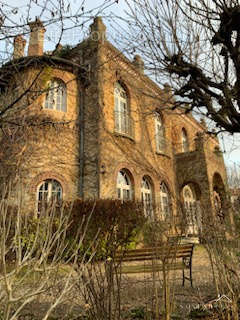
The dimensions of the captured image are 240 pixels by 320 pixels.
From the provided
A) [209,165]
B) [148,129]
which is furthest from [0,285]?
[209,165]

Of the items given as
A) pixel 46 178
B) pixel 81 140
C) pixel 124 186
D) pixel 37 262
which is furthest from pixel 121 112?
pixel 37 262

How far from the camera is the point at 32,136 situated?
425 inches

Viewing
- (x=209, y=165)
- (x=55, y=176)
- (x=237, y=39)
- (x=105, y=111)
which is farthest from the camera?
(x=209, y=165)

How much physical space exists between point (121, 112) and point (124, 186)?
3950 millimetres

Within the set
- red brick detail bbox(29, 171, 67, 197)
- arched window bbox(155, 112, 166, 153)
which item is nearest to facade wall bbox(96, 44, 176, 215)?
arched window bbox(155, 112, 166, 153)

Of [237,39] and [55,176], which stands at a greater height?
[237,39]

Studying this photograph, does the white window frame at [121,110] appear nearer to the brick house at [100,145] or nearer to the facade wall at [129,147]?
the brick house at [100,145]

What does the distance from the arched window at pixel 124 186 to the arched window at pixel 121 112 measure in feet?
7.21

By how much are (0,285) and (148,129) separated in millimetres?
13755

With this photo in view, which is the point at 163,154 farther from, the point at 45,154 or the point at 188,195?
the point at 45,154

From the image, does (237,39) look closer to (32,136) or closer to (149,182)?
(32,136)

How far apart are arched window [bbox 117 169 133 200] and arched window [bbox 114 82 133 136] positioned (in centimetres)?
220

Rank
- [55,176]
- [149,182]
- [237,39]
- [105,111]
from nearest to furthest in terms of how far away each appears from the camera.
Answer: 1. [237,39]
2. [55,176]
3. [105,111]
4. [149,182]

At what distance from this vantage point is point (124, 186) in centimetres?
1255
